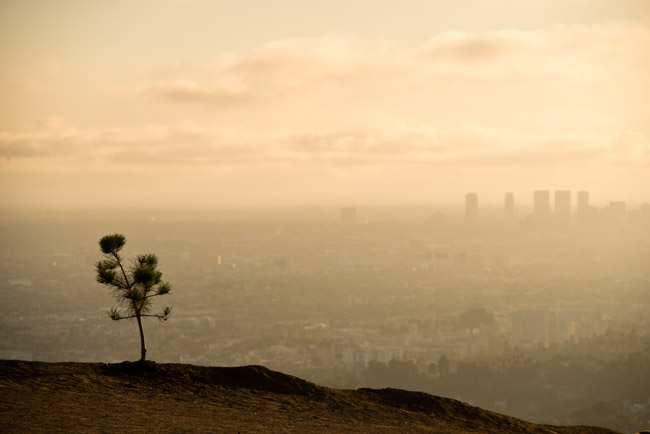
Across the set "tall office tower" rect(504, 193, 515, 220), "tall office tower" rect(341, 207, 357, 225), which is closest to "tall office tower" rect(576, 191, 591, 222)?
"tall office tower" rect(504, 193, 515, 220)

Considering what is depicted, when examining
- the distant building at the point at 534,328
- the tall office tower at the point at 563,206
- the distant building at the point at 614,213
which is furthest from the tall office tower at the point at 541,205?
the distant building at the point at 534,328

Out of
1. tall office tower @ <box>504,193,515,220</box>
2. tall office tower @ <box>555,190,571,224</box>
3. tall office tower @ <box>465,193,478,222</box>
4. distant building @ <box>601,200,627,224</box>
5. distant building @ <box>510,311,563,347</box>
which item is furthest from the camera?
tall office tower @ <box>504,193,515,220</box>

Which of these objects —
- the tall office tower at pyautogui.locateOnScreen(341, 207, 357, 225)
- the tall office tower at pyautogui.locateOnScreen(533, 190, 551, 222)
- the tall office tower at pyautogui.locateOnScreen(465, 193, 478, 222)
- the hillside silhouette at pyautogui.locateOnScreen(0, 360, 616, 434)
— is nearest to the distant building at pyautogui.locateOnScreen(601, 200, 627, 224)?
the tall office tower at pyautogui.locateOnScreen(533, 190, 551, 222)

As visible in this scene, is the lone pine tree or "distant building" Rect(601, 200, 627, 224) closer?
the lone pine tree

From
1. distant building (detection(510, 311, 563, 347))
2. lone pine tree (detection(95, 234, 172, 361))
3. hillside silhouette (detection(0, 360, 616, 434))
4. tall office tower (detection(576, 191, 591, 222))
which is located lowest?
distant building (detection(510, 311, 563, 347))

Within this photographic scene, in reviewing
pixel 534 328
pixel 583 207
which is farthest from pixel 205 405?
pixel 583 207

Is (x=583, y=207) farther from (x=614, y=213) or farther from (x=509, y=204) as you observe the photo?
(x=509, y=204)

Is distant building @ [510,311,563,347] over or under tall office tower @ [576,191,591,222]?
under

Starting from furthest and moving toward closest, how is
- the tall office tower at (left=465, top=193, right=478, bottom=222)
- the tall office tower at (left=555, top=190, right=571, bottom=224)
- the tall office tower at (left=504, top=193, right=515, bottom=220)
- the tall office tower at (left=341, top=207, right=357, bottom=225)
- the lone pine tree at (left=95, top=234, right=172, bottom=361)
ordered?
the tall office tower at (left=504, top=193, right=515, bottom=220) < the tall office tower at (left=465, top=193, right=478, bottom=222) < the tall office tower at (left=341, top=207, right=357, bottom=225) < the tall office tower at (left=555, top=190, right=571, bottom=224) < the lone pine tree at (left=95, top=234, right=172, bottom=361)

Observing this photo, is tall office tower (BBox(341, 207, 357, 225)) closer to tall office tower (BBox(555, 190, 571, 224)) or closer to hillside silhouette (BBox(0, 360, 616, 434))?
tall office tower (BBox(555, 190, 571, 224))
